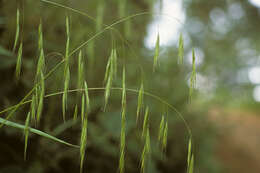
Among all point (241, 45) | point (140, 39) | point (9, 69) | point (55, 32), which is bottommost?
point (9, 69)

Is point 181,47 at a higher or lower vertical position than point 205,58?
lower

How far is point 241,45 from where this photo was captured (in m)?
3.40

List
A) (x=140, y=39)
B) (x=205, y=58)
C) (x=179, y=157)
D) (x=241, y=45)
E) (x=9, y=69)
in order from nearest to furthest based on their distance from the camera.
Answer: (x=9, y=69), (x=179, y=157), (x=140, y=39), (x=205, y=58), (x=241, y=45)

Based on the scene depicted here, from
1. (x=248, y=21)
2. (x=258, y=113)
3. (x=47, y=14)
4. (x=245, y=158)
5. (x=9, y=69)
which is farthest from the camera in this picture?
(x=258, y=113)

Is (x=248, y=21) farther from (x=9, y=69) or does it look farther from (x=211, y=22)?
(x=9, y=69)

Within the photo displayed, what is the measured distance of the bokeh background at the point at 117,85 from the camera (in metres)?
0.78

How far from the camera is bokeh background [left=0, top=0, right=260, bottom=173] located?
775 millimetres

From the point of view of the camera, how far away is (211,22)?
9.77 ft

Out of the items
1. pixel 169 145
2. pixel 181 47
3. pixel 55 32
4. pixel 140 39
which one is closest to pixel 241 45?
pixel 140 39

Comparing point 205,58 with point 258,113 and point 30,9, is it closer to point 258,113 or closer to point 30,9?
point 30,9

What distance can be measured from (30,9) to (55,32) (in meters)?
0.14

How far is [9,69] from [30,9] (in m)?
0.27

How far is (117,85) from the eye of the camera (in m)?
0.95

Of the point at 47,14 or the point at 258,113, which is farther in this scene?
the point at 258,113
